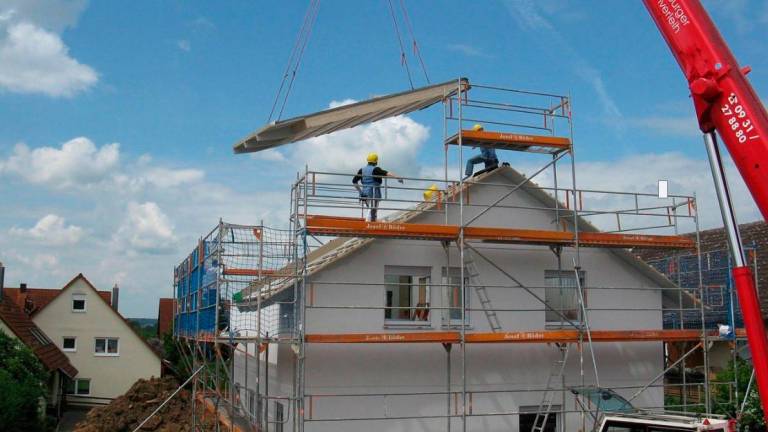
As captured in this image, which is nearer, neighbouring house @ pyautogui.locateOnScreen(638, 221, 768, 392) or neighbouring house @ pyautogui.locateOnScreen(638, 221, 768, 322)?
neighbouring house @ pyautogui.locateOnScreen(638, 221, 768, 392)

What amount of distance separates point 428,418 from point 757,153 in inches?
369

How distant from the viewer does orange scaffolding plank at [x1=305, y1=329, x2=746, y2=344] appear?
1539 centimetres

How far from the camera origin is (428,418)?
16875 millimetres

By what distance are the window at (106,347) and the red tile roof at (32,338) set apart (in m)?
4.64

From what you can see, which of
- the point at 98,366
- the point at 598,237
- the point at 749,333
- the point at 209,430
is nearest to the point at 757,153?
the point at 749,333

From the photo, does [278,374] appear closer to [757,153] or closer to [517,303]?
[517,303]

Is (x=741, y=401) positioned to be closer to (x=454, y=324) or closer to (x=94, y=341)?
(x=454, y=324)

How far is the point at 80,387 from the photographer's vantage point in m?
43.2

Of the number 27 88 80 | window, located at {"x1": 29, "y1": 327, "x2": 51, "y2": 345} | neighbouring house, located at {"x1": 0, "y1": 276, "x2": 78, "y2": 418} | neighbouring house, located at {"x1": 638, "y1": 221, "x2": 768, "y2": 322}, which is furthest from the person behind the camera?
window, located at {"x1": 29, "y1": 327, "x2": 51, "y2": 345}

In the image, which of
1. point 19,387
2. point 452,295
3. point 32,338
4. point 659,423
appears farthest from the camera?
point 32,338

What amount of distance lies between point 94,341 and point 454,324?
103 feet

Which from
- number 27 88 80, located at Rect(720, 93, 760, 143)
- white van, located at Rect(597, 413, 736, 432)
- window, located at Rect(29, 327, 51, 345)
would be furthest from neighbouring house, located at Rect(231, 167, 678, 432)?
window, located at Rect(29, 327, 51, 345)

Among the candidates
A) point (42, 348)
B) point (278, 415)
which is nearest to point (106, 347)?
point (42, 348)

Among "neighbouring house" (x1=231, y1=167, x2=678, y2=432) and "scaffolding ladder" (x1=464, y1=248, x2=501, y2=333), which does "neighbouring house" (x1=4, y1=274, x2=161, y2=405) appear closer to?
"neighbouring house" (x1=231, y1=167, x2=678, y2=432)
